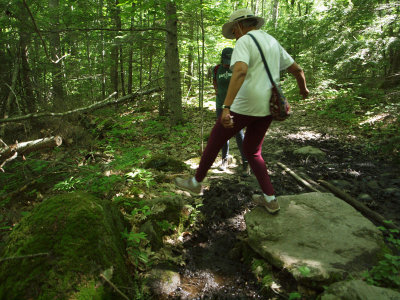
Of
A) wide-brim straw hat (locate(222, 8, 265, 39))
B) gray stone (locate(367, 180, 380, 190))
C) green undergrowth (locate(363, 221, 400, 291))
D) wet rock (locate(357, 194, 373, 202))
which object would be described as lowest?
gray stone (locate(367, 180, 380, 190))

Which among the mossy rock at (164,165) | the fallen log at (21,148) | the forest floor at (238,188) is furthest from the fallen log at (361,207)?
the fallen log at (21,148)

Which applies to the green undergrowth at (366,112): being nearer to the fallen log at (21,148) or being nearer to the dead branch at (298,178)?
the dead branch at (298,178)

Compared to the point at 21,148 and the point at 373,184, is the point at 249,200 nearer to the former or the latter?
the point at 373,184

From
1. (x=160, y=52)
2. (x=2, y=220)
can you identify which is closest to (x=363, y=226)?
(x=2, y=220)

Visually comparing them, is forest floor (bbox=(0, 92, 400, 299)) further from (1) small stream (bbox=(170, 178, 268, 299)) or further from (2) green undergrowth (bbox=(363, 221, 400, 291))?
(2) green undergrowth (bbox=(363, 221, 400, 291))

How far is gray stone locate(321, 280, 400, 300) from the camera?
1.66m

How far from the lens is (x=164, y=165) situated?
4.90 metres

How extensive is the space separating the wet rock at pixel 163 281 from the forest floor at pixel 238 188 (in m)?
0.06

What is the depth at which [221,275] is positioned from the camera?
251 cm

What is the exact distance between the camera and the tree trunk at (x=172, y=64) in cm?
721

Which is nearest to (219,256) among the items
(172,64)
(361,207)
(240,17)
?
(361,207)

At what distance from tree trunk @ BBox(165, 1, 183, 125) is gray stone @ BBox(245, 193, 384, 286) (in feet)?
18.2

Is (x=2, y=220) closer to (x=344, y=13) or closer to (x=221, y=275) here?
(x=221, y=275)

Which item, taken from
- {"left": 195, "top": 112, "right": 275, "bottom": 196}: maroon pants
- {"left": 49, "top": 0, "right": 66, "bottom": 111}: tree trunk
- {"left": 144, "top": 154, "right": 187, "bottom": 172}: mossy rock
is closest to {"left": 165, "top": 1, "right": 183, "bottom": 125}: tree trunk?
{"left": 49, "top": 0, "right": 66, "bottom": 111}: tree trunk
